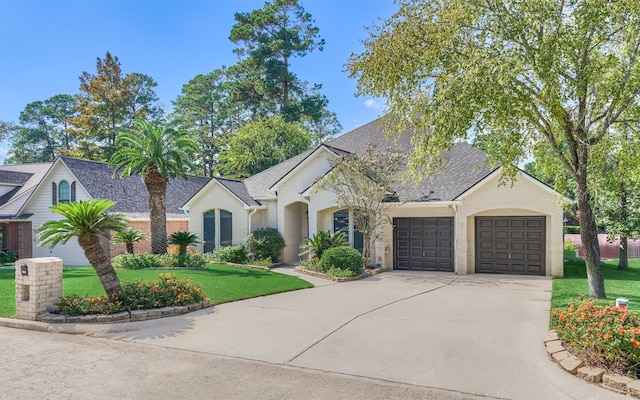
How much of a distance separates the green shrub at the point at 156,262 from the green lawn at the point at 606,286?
13922 millimetres

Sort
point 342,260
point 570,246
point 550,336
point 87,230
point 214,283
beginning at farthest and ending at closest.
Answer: point 570,246, point 342,260, point 214,283, point 87,230, point 550,336

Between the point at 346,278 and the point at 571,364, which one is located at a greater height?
the point at 571,364

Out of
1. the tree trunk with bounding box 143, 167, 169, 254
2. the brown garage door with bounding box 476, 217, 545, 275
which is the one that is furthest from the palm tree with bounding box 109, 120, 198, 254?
the brown garage door with bounding box 476, 217, 545, 275

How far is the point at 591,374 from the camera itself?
5.61 meters

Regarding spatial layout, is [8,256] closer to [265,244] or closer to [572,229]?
[265,244]

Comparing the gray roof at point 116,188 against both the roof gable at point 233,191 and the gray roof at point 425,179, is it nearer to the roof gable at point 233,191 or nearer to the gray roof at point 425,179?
the roof gable at point 233,191

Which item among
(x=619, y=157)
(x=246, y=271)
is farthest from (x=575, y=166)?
(x=246, y=271)

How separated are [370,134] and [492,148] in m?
14.1

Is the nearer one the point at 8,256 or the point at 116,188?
the point at 8,256

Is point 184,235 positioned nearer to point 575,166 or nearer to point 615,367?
point 575,166

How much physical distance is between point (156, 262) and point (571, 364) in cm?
1640

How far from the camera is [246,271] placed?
1728 cm

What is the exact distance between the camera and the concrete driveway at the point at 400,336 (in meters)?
5.92

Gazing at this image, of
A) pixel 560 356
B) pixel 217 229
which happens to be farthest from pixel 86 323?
pixel 217 229
